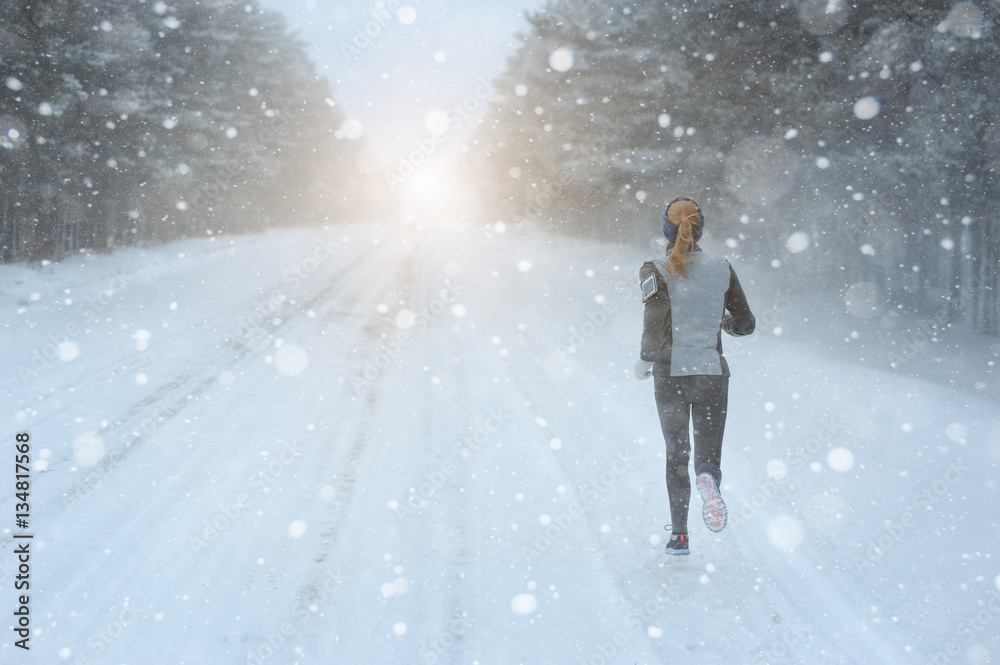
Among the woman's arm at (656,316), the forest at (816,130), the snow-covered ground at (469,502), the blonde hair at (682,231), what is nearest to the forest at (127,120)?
the snow-covered ground at (469,502)

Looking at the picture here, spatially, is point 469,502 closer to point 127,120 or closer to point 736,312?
point 736,312

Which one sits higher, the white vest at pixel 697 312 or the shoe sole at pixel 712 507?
the white vest at pixel 697 312

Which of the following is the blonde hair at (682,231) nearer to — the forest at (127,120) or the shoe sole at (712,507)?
the shoe sole at (712,507)

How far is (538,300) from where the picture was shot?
1213cm

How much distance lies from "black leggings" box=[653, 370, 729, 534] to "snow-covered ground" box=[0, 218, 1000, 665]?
16.4 inches

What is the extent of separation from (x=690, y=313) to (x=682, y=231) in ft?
1.47

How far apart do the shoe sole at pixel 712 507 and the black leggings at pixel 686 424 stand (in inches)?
3.0

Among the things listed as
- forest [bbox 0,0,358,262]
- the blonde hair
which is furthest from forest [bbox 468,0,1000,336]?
forest [bbox 0,0,358,262]

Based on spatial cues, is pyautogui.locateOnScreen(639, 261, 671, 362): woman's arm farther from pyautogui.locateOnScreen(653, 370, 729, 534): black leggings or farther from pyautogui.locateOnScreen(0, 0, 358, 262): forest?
pyautogui.locateOnScreen(0, 0, 358, 262): forest

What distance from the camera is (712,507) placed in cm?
326

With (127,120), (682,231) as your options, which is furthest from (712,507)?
(127,120)

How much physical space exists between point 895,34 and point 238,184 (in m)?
24.8

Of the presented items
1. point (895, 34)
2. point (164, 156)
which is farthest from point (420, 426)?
point (164, 156)

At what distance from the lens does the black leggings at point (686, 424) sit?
3445 mm
